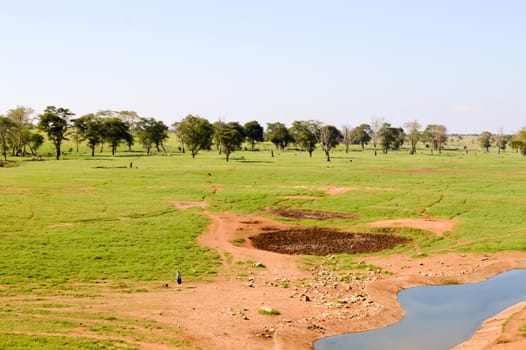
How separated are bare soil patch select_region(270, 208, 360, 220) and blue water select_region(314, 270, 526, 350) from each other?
71.7 feet

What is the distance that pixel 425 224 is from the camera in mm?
47719

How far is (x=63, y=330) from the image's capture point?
2075 centimetres

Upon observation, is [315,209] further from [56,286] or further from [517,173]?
[517,173]

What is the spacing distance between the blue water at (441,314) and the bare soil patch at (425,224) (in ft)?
38.8

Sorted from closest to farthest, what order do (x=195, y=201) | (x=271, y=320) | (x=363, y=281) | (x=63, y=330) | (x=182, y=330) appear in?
1. (x=63, y=330)
2. (x=182, y=330)
3. (x=271, y=320)
4. (x=363, y=281)
5. (x=195, y=201)

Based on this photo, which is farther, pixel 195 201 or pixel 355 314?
pixel 195 201

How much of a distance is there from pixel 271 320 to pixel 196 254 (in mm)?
14866

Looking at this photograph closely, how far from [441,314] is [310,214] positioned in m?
29.8

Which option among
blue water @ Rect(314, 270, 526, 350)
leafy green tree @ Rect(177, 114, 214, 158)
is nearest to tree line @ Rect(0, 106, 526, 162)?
leafy green tree @ Rect(177, 114, 214, 158)

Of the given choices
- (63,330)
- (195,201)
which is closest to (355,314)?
(63,330)

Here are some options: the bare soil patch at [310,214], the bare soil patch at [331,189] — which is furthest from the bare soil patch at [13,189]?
the bare soil patch at [331,189]

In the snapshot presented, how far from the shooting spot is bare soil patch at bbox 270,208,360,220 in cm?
5362

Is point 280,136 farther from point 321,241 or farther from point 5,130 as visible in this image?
point 321,241

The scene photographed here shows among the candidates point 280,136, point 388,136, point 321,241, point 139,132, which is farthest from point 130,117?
point 321,241
